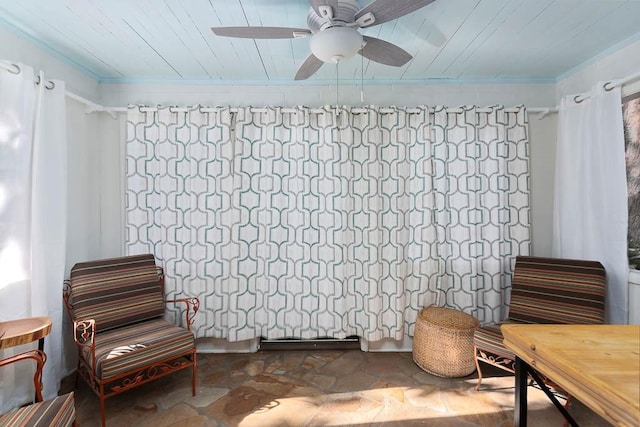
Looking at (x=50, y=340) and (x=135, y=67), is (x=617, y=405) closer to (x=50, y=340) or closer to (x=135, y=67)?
(x=50, y=340)

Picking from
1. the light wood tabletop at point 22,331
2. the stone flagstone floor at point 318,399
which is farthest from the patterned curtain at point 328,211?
the light wood tabletop at point 22,331

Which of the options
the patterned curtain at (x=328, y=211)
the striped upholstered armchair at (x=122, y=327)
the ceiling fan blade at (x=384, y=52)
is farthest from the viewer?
the patterned curtain at (x=328, y=211)

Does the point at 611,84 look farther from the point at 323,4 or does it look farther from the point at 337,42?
the point at 323,4

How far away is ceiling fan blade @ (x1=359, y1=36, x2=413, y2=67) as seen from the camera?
5.36ft

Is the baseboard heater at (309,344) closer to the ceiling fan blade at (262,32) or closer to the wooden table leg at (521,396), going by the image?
the wooden table leg at (521,396)

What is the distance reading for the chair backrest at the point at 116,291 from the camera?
6.75 feet

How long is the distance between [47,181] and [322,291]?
2.25 meters

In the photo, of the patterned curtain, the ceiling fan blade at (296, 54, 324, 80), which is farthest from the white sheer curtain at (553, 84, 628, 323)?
the ceiling fan blade at (296, 54, 324, 80)

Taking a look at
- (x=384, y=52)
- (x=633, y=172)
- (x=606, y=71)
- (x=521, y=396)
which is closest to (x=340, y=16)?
(x=384, y=52)

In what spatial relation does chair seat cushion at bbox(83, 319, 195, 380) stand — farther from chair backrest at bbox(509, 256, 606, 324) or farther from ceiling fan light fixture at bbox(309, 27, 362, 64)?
chair backrest at bbox(509, 256, 606, 324)

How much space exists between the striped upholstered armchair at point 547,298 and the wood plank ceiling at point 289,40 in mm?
Result: 1654

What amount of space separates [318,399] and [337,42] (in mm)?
2260

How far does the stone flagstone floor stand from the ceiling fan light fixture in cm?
219

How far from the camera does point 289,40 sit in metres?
2.01
